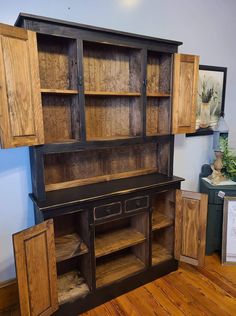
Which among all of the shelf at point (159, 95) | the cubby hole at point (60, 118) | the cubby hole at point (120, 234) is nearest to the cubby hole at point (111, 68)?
the shelf at point (159, 95)

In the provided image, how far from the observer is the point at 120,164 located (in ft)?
7.32

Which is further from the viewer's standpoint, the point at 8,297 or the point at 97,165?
the point at 97,165

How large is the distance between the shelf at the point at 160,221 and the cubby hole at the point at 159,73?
1163mm

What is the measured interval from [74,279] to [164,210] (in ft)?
3.40

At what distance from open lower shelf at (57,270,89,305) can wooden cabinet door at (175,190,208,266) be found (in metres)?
0.92

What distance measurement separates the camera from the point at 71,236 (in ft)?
6.50

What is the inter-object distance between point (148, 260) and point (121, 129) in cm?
121

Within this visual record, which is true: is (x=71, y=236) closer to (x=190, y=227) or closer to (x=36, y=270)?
(x=36, y=270)

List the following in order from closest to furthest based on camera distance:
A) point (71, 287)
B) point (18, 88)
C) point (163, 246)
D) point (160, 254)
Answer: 1. point (18, 88)
2. point (71, 287)
3. point (160, 254)
4. point (163, 246)

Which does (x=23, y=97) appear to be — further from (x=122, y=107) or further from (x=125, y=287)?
(x=125, y=287)

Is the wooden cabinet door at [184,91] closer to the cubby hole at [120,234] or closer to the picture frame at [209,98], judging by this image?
the picture frame at [209,98]

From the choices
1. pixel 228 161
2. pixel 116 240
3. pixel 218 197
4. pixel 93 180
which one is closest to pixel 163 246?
pixel 116 240

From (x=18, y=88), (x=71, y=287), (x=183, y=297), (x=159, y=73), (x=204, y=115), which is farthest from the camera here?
(x=204, y=115)

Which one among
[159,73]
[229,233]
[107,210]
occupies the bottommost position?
[229,233]
